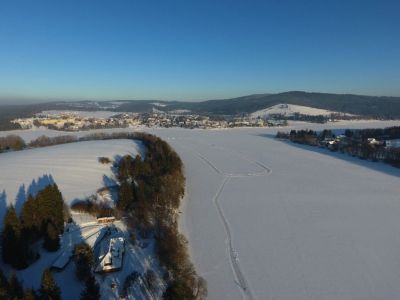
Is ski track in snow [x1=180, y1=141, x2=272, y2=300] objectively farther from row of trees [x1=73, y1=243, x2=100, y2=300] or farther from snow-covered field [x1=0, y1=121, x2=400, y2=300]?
row of trees [x1=73, y1=243, x2=100, y2=300]

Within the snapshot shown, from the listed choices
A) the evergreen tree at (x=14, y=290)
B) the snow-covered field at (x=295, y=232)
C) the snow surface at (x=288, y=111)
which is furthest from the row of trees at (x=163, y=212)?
the snow surface at (x=288, y=111)

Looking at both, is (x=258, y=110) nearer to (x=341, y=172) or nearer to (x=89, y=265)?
(x=341, y=172)

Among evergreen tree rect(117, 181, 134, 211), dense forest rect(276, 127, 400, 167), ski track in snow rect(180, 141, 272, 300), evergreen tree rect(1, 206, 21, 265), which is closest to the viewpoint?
ski track in snow rect(180, 141, 272, 300)

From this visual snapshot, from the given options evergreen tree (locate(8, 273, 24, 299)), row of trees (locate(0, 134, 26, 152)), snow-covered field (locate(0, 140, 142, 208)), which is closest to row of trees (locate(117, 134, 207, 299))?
snow-covered field (locate(0, 140, 142, 208))

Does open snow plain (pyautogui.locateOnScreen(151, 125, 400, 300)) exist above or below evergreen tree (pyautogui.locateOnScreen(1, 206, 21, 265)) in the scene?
below

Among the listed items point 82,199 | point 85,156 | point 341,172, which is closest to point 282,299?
point 82,199

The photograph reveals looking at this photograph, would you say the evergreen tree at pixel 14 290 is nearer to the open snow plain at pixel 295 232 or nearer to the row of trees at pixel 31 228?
the row of trees at pixel 31 228
